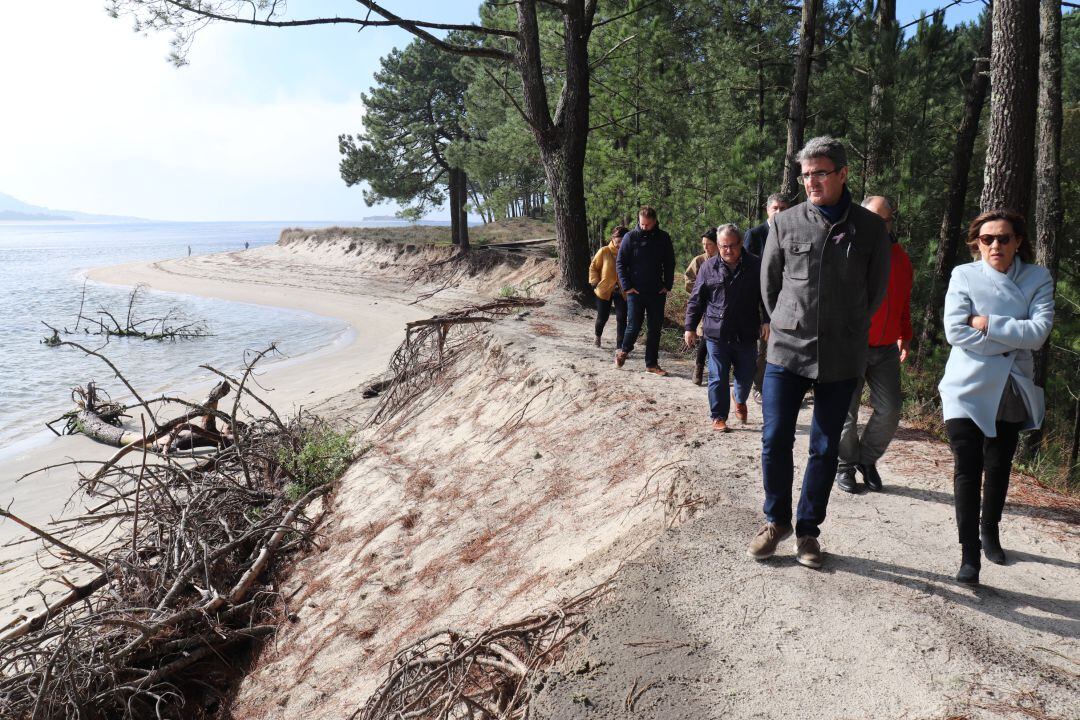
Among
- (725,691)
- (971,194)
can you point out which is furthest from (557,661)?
(971,194)

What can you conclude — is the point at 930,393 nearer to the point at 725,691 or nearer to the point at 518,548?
the point at 518,548

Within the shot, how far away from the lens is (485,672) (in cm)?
332

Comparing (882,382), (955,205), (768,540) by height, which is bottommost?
(768,540)

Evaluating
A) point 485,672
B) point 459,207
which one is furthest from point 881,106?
point 459,207

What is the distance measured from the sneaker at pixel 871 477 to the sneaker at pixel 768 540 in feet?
4.98

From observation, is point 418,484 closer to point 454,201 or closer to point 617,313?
point 617,313

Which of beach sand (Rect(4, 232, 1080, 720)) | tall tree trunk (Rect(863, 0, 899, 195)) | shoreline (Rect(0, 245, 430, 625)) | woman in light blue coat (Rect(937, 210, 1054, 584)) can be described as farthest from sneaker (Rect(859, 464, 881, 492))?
tall tree trunk (Rect(863, 0, 899, 195))

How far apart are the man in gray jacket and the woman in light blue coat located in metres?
0.50

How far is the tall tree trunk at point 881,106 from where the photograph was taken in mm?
11359

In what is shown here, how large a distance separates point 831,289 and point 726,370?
9.14ft

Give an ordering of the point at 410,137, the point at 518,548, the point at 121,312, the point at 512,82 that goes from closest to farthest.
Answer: the point at 518,548 → the point at 512,82 → the point at 121,312 → the point at 410,137

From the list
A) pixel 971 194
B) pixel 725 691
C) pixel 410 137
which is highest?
pixel 410 137

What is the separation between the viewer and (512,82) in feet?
80.7

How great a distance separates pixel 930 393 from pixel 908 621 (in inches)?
298
